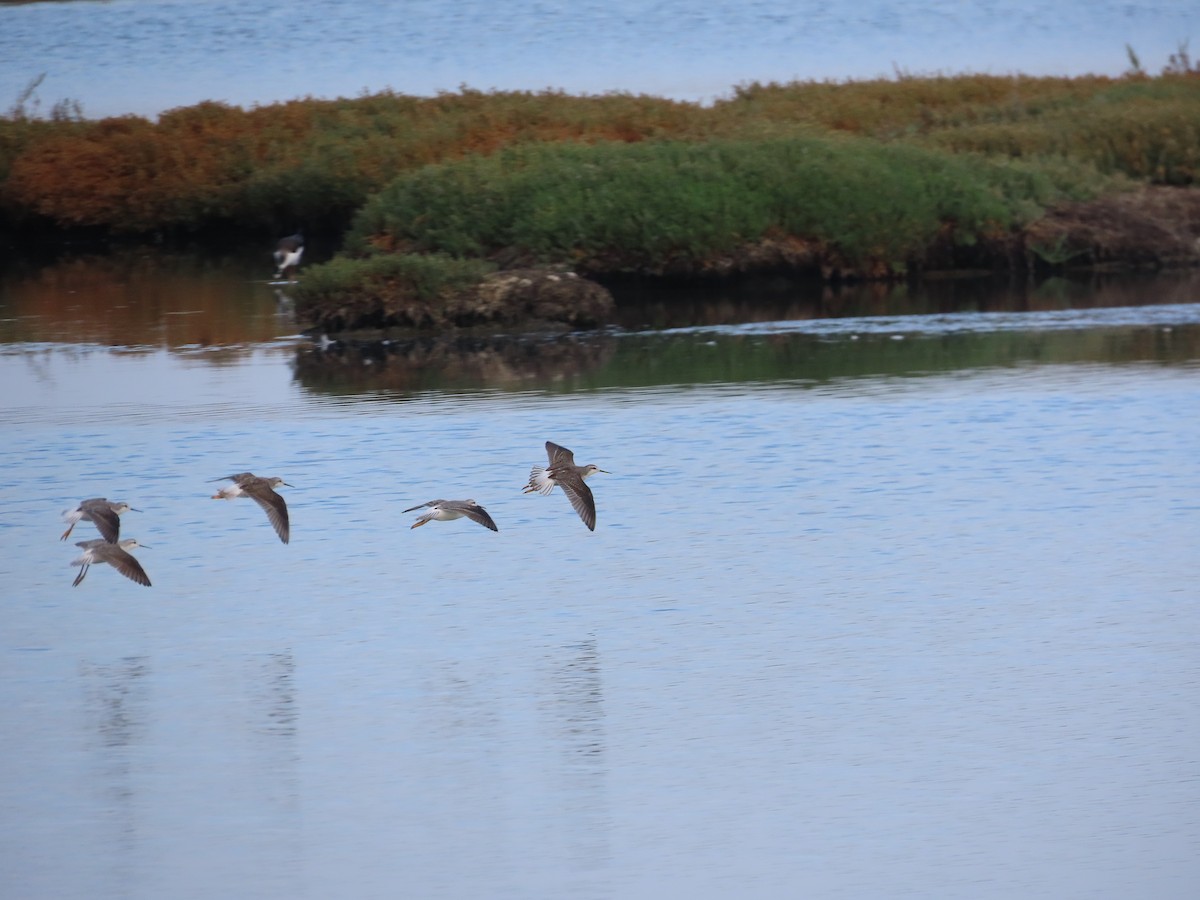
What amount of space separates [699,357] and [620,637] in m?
7.65

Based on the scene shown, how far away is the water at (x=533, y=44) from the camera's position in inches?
1383

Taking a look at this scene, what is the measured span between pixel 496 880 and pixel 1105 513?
5.45m

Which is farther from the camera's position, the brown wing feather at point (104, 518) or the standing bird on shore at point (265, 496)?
the standing bird on shore at point (265, 496)

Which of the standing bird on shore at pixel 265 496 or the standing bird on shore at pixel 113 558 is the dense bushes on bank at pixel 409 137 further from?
the standing bird on shore at pixel 113 558

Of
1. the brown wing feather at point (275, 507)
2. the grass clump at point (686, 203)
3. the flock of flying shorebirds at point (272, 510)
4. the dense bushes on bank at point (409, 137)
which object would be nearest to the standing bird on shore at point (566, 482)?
the flock of flying shorebirds at point (272, 510)

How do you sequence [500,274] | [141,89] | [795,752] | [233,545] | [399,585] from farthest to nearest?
[141,89] < [500,274] < [233,545] < [399,585] < [795,752]

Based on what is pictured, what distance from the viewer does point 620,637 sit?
30.1 feet

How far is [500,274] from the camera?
1833 centimetres

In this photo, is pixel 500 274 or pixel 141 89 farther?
pixel 141 89

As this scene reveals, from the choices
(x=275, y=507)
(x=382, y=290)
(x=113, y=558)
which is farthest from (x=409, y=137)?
(x=113, y=558)

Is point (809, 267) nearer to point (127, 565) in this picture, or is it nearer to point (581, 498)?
point (581, 498)

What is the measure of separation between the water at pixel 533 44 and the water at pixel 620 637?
19256mm

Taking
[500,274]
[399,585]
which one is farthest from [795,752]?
[500,274]

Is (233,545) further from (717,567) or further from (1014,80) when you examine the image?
(1014,80)
